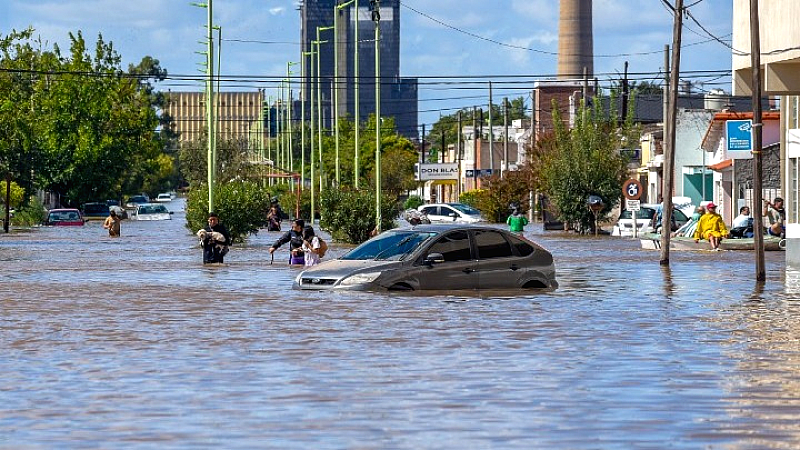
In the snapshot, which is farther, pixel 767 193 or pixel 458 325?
pixel 767 193

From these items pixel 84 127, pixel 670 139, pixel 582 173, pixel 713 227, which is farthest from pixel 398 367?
pixel 84 127

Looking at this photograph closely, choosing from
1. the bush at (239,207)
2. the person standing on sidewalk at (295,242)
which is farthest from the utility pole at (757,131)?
the bush at (239,207)

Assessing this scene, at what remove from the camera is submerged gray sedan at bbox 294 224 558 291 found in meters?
28.6

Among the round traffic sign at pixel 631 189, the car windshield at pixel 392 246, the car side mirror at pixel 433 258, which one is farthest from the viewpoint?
the round traffic sign at pixel 631 189

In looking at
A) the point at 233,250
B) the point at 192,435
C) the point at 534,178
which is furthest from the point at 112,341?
the point at 534,178

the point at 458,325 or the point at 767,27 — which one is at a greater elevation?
the point at 767,27

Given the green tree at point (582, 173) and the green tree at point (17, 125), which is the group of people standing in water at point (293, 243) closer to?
the green tree at point (582, 173)

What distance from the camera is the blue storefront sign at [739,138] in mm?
63562

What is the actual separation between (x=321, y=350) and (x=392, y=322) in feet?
13.9

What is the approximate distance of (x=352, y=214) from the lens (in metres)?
63.0

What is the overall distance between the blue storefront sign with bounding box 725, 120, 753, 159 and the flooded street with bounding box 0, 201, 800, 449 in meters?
29.4

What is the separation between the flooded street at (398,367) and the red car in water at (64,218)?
61147 millimetres

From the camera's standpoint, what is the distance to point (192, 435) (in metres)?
12.5

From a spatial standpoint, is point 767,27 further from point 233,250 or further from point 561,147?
point 561,147
